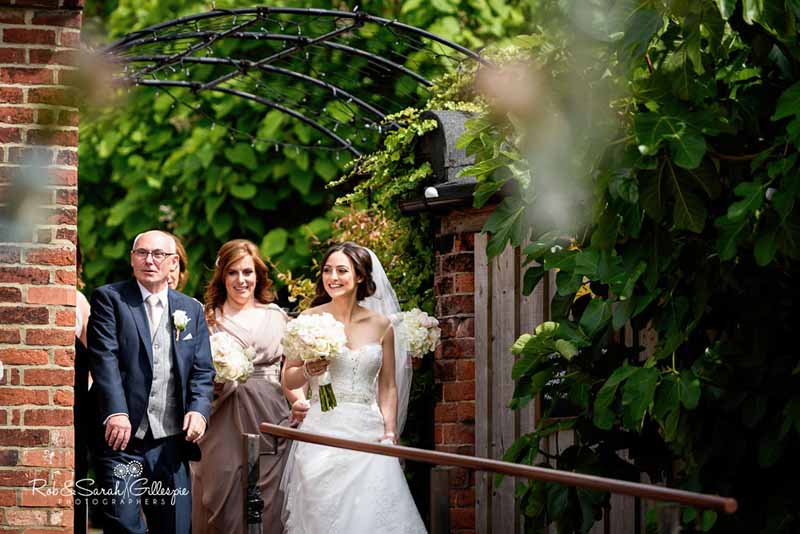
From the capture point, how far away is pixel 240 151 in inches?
505

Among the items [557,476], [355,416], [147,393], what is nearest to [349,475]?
[355,416]

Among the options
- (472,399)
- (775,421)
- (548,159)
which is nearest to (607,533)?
(472,399)

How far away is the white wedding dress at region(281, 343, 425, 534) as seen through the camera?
21.5 feet

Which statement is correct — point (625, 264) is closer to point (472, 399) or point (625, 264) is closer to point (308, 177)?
point (472, 399)

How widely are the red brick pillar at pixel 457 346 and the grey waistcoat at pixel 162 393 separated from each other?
158 centimetres

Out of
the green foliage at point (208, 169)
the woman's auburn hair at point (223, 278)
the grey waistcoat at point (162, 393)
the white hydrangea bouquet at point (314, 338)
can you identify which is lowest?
the grey waistcoat at point (162, 393)

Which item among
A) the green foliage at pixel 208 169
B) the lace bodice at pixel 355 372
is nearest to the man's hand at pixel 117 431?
the lace bodice at pixel 355 372

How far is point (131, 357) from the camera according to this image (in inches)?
245

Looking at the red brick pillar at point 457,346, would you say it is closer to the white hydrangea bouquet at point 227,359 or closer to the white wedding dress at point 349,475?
the white wedding dress at point 349,475

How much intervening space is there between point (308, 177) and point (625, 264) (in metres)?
8.55

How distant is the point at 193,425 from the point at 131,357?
431 millimetres

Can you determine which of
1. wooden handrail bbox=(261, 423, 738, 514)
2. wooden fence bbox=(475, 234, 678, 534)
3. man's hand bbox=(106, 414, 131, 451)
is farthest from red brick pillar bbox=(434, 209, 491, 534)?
wooden handrail bbox=(261, 423, 738, 514)

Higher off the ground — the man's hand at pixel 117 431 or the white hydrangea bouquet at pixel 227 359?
the white hydrangea bouquet at pixel 227 359

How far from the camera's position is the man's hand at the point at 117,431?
599cm
